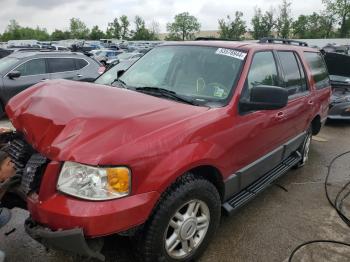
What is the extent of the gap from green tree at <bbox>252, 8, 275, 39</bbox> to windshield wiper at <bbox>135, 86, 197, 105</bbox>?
66.6 m

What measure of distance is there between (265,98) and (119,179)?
151 cm

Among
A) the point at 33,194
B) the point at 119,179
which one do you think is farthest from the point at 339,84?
the point at 33,194

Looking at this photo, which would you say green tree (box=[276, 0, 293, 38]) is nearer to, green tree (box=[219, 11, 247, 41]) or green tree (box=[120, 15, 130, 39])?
green tree (box=[219, 11, 247, 41])

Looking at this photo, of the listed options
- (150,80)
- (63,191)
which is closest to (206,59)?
(150,80)

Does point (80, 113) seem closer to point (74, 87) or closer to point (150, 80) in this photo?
point (74, 87)

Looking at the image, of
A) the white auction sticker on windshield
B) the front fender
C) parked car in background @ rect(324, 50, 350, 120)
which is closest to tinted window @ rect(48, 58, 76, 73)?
parked car in background @ rect(324, 50, 350, 120)

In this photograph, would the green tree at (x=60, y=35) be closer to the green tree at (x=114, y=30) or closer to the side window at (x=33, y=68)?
the green tree at (x=114, y=30)

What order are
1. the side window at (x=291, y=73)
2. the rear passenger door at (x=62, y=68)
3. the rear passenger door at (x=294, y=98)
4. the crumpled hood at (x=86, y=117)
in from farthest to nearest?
the rear passenger door at (x=62, y=68) → the side window at (x=291, y=73) → the rear passenger door at (x=294, y=98) → the crumpled hood at (x=86, y=117)

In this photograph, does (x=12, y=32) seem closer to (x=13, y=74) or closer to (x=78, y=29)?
(x=78, y=29)

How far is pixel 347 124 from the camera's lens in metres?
9.02

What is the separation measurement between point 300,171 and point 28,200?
164 inches

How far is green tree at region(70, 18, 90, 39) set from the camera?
346 feet

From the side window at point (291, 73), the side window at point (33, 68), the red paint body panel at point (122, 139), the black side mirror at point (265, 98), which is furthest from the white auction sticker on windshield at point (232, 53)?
the side window at point (33, 68)

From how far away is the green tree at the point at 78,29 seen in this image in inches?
4154
